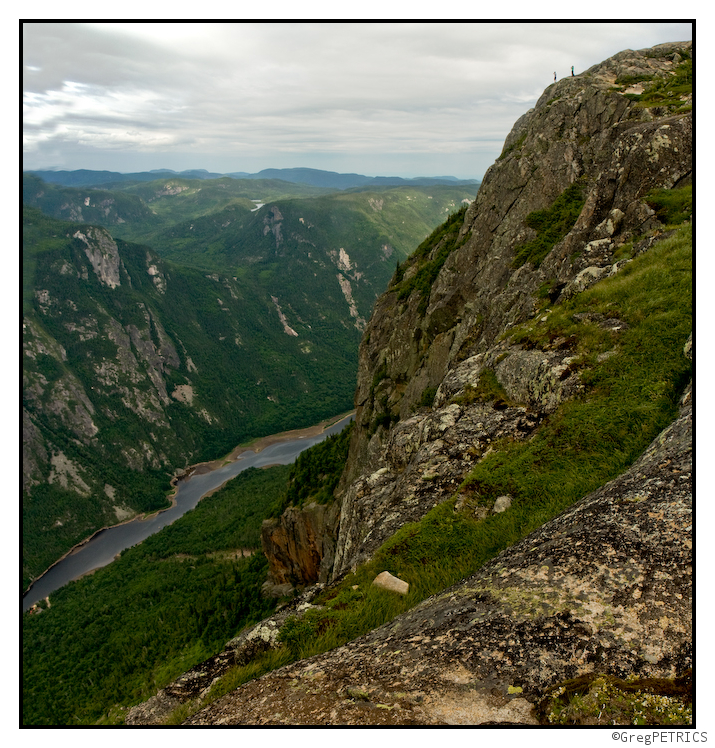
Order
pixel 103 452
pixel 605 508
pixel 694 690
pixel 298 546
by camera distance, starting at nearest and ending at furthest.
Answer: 1. pixel 694 690
2. pixel 605 508
3. pixel 298 546
4. pixel 103 452

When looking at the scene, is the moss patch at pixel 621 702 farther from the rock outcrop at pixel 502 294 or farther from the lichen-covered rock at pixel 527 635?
the rock outcrop at pixel 502 294

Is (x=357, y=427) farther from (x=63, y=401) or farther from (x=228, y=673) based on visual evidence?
(x=63, y=401)

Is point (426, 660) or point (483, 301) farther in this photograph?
point (483, 301)

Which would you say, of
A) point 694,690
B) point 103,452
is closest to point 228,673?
point 694,690

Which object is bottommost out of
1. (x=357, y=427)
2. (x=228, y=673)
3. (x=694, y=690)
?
(x=357, y=427)

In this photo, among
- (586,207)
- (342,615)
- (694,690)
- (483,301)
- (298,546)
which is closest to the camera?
(694,690)

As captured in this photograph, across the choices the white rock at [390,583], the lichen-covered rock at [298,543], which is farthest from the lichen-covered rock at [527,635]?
the lichen-covered rock at [298,543]

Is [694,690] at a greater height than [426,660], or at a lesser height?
greater

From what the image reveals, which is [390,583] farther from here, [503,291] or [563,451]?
[503,291]
